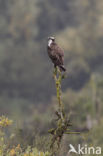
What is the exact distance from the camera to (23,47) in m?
70.6

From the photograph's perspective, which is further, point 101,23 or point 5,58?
point 101,23

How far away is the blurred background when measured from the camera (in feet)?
202

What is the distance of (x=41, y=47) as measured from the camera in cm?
6956

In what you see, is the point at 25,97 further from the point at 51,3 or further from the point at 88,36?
the point at 51,3

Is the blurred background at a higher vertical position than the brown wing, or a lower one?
higher

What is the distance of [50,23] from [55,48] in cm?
6945

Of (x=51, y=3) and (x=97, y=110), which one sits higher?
(x=51, y=3)

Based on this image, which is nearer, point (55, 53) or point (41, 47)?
point (55, 53)

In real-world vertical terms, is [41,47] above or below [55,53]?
above

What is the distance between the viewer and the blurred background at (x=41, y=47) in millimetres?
61469

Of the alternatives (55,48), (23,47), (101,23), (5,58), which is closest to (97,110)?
(55,48)

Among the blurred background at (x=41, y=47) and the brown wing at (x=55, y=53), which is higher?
the blurred background at (x=41, y=47)

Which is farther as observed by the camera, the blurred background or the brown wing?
the blurred background

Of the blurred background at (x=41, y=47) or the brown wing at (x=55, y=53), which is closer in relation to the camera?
the brown wing at (x=55, y=53)
